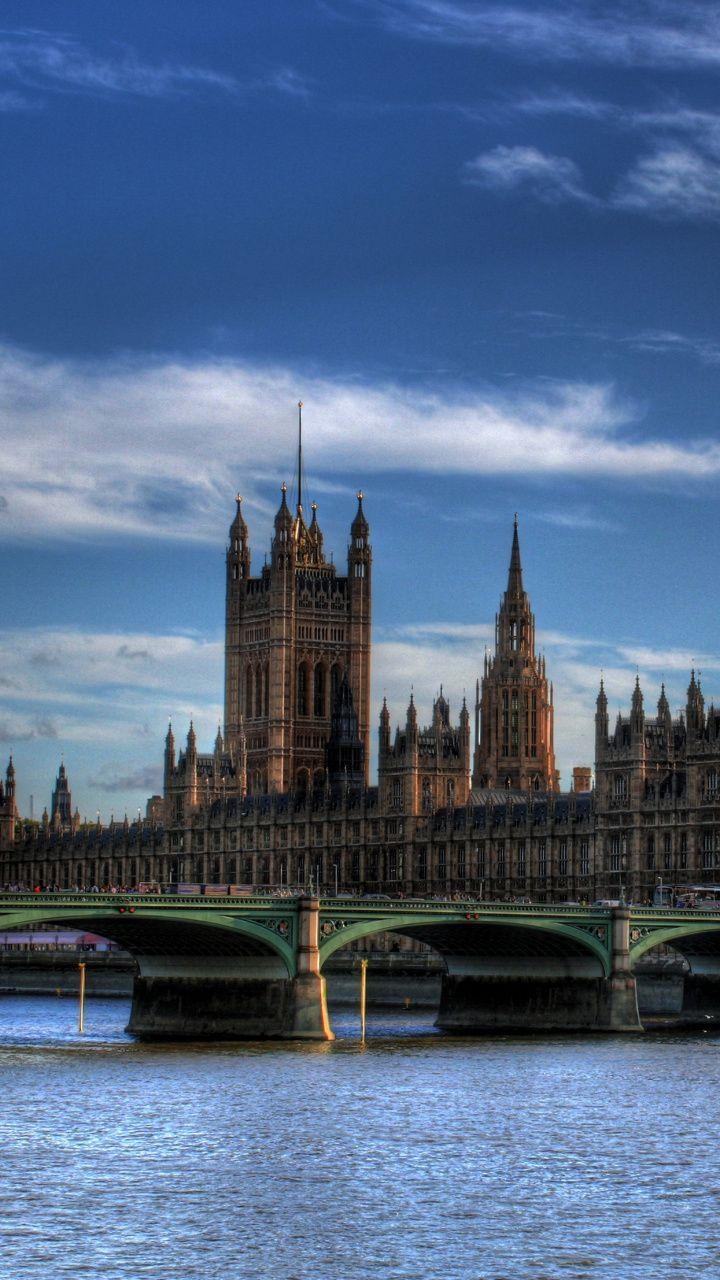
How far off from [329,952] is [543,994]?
57.2ft

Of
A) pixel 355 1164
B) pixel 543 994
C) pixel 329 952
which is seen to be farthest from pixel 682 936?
pixel 355 1164

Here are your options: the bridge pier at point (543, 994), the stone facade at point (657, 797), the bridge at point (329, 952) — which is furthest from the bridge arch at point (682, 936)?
the stone facade at point (657, 797)

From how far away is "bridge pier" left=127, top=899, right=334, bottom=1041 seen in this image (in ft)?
373

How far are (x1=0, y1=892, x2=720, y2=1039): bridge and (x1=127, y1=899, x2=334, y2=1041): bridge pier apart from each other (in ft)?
0.22

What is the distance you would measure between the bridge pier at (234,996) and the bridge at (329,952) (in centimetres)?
7

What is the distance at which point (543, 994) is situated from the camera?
423 feet

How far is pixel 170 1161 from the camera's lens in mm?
72125

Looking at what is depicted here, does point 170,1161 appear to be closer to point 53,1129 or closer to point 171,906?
point 53,1129

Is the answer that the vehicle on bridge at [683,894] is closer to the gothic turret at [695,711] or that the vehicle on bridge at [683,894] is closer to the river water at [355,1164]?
the gothic turret at [695,711]

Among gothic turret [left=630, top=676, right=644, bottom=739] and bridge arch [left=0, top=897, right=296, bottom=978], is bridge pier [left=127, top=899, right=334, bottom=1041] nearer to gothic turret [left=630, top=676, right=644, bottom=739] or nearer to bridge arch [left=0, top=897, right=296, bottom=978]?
bridge arch [left=0, top=897, right=296, bottom=978]

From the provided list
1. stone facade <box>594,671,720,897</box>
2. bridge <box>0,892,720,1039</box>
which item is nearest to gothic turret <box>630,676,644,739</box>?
stone facade <box>594,671,720,897</box>

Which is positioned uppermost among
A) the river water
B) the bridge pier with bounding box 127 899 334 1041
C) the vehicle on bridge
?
the vehicle on bridge

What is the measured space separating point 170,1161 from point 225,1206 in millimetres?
7853

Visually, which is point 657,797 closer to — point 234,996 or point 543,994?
point 543,994
